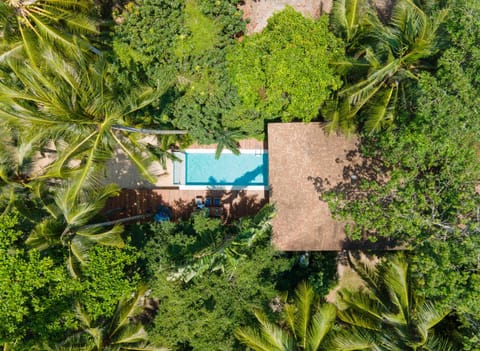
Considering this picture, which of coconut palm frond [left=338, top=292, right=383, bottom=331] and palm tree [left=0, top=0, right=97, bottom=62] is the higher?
palm tree [left=0, top=0, right=97, bottom=62]

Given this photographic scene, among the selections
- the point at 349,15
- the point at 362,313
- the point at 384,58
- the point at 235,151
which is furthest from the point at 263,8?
the point at 362,313

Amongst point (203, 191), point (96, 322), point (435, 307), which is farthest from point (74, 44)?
point (435, 307)

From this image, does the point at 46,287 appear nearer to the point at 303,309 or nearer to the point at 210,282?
the point at 210,282

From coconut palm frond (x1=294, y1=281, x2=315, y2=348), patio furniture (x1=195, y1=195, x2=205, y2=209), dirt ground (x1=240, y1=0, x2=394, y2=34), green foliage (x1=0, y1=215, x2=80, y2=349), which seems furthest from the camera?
patio furniture (x1=195, y1=195, x2=205, y2=209)

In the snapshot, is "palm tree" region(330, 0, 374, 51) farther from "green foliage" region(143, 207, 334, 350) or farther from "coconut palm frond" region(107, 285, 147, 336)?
"coconut palm frond" region(107, 285, 147, 336)

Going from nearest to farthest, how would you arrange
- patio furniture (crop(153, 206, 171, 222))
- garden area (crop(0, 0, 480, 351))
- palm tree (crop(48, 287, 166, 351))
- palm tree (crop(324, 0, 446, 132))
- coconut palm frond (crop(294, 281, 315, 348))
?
garden area (crop(0, 0, 480, 351)) → palm tree (crop(324, 0, 446, 132)) → coconut palm frond (crop(294, 281, 315, 348)) → palm tree (crop(48, 287, 166, 351)) → patio furniture (crop(153, 206, 171, 222))

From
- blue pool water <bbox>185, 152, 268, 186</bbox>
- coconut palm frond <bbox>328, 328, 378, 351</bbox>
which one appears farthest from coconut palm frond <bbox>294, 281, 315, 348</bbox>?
blue pool water <bbox>185, 152, 268, 186</bbox>

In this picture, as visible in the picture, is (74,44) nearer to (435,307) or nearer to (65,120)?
(65,120)
